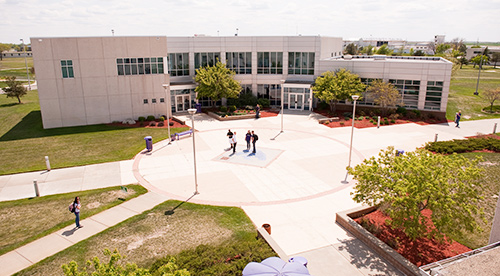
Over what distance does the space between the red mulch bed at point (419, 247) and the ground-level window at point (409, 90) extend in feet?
86.5

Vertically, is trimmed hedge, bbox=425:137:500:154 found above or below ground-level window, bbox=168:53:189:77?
below

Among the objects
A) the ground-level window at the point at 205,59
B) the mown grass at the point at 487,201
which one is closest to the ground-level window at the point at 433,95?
the mown grass at the point at 487,201

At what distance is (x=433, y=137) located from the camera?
29547 millimetres

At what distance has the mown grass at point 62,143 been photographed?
23.6 m

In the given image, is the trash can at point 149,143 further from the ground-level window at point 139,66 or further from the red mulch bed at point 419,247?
the red mulch bed at point 419,247

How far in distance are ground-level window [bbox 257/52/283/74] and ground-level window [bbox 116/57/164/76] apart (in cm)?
1281

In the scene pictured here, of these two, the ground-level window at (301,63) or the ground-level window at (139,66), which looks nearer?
the ground-level window at (139,66)

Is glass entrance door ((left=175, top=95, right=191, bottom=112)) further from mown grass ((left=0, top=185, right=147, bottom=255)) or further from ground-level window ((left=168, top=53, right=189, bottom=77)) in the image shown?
mown grass ((left=0, top=185, right=147, bottom=255))

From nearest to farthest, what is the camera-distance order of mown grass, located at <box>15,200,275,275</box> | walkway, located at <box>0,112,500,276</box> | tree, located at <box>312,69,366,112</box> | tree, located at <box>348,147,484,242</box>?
1. tree, located at <box>348,147,484,242</box>
2. mown grass, located at <box>15,200,275,275</box>
3. walkway, located at <box>0,112,500,276</box>
4. tree, located at <box>312,69,366,112</box>

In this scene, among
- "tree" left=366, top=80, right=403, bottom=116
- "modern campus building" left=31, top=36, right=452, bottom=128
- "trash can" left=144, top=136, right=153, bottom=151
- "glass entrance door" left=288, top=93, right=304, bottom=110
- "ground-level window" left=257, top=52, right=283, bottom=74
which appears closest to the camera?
"trash can" left=144, top=136, right=153, bottom=151

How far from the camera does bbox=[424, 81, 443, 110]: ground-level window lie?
117 feet

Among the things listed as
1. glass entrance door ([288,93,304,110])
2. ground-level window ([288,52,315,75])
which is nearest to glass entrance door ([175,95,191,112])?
glass entrance door ([288,93,304,110])

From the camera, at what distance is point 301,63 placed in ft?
138

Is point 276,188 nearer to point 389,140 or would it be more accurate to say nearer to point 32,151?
point 389,140
